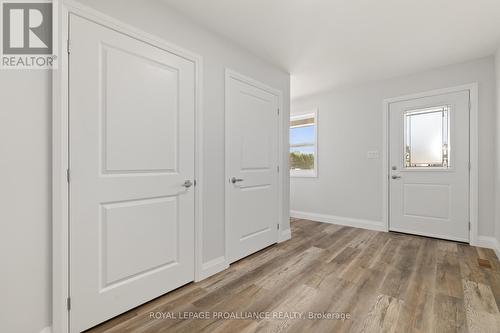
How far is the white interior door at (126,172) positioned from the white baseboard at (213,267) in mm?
128

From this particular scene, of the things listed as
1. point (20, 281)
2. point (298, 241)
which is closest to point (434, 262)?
point (298, 241)

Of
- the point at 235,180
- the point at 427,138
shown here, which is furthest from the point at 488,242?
the point at 235,180

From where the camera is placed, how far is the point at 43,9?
4.72 ft

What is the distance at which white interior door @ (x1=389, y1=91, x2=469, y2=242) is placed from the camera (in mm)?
3232

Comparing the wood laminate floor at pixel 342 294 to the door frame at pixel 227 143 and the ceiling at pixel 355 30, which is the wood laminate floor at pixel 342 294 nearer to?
the door frame at pixel 227 143

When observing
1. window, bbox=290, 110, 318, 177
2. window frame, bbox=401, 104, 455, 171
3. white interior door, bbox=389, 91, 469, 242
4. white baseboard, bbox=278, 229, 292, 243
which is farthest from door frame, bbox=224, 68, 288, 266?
window frame, bbox=401, 104, 455, 171

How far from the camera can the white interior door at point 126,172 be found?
152 centimetres

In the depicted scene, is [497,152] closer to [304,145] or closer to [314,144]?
[314,144]

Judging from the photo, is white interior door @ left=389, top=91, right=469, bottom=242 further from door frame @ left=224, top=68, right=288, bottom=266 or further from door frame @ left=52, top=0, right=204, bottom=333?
door frame @ left=52, top=0, right=204, bottom=333

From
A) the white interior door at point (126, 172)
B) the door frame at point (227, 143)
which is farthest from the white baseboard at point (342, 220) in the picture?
the white interior door at point (126, 172)

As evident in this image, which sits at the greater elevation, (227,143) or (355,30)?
(355,30)

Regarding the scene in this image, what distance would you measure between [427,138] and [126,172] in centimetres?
402

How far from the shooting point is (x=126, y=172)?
5.74ft

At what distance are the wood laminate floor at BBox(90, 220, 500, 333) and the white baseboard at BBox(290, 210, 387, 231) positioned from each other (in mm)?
832
